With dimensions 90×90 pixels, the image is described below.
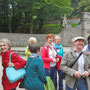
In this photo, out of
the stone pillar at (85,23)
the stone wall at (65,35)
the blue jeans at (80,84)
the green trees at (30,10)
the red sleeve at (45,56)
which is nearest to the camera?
the blue jeans at (80,84)

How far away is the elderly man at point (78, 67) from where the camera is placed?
10.3 ft

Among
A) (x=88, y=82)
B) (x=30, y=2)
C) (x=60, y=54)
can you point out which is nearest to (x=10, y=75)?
(x=88, y=82)

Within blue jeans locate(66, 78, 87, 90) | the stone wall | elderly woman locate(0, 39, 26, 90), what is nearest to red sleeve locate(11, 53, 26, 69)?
elderly woman locate(0, 39, 26, 90)

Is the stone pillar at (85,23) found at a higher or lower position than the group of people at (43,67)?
higher

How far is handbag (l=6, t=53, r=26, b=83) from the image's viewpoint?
10.1 feet

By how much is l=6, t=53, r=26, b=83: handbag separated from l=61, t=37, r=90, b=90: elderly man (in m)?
0.85

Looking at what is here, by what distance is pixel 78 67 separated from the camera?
3.18 meters

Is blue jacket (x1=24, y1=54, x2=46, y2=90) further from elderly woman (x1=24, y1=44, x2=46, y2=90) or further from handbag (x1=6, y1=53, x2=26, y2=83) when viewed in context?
handbag (x1=6, y1=53, x2=26, y2=83)

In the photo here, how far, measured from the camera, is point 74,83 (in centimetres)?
318

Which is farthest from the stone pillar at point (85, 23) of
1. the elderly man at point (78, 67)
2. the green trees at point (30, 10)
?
the elderly man at point (78, 67)

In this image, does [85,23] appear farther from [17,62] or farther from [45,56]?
[17,62]

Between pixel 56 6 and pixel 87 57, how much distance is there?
20.9m

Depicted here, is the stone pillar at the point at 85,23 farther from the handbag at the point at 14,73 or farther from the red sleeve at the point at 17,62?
the handbag at the point at 14,73

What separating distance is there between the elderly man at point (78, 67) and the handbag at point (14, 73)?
849 mm
